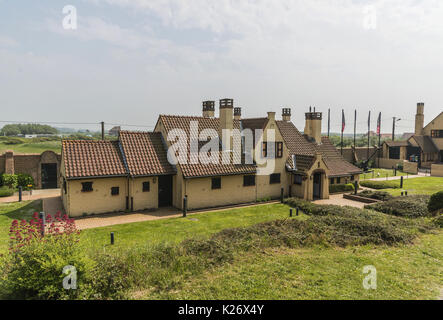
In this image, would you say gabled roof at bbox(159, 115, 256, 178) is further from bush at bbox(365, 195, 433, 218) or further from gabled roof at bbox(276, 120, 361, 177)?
bush at bbox(365, 195, 433, 218)

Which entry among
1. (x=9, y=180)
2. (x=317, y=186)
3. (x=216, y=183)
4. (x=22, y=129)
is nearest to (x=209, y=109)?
(x=216, y=183)

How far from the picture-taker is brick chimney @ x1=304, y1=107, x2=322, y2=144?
1167 inches

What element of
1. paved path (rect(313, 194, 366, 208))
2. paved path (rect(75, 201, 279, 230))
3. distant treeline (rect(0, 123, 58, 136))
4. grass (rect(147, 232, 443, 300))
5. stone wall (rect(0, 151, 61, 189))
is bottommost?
paved path (rect(75, 201, 279, 230))

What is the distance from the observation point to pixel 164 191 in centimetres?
2119

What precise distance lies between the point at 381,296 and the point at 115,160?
1693cm

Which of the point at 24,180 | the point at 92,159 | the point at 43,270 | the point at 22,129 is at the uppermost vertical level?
the point at 22,129

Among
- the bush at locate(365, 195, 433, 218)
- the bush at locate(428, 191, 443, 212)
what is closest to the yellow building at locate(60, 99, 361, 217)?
the bush at locate(365, 195, 433, 218)

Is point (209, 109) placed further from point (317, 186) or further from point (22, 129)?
point (22, 129)

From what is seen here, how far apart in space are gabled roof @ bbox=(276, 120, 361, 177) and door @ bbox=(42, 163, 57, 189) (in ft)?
69.9

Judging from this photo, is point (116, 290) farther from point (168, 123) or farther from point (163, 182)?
point (168, 123)

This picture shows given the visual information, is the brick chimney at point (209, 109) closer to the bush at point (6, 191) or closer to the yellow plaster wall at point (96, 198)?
the yellow plaster wall at point (96, 198)

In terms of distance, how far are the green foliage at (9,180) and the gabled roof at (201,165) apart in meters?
13.8

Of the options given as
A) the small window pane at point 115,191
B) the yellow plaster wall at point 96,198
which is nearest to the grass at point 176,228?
the yellow plaster wall at point 96,198

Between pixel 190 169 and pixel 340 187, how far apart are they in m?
15.3
